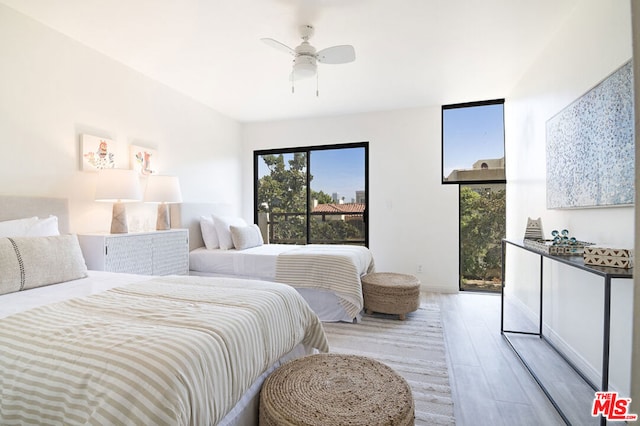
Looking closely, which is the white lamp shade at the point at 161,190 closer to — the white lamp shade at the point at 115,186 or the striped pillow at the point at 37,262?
the white lamp shade at the point at 115,186

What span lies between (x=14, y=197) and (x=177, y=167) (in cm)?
176

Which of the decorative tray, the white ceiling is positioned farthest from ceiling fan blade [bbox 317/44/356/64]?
the decorative tray

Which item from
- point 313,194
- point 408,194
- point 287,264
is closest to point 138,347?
point 287,264

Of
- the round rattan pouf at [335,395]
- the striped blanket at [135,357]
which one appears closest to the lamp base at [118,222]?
the striped blanket at [135,357]

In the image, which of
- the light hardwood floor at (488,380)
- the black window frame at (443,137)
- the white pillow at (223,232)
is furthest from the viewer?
the black window frame at (443,137)

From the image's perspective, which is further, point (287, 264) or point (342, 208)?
point (342, 208)

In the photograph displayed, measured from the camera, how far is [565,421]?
1601 mm

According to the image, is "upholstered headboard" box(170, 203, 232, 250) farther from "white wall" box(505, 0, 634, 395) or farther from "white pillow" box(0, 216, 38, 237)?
"white wall" box(505, 0, 634, 395)

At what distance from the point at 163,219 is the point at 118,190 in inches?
29.0

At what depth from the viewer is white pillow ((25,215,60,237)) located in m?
2.09

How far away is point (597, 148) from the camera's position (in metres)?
1.97

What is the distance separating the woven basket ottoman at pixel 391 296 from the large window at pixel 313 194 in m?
1.63

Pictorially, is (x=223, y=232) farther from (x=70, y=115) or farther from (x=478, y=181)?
(x=478, y=181)

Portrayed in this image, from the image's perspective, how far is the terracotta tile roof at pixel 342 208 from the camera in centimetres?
487
